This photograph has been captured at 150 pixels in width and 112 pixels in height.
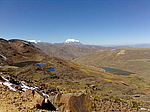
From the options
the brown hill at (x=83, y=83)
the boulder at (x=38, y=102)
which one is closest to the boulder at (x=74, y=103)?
the boulder at (x=38, y=102)

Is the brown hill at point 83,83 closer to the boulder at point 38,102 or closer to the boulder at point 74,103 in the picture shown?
the boulder at point 74,103

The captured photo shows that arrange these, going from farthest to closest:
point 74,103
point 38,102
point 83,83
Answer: point 83,83, point 74,103, point 38,102

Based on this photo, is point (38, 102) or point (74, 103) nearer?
point (38, 102)

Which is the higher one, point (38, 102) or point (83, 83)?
point (38, 102)

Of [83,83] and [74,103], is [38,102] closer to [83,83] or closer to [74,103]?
[74,103]

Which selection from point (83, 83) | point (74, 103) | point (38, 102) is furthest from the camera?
point (83, 83)

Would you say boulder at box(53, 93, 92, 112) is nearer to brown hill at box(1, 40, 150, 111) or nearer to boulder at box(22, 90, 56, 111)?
boulder at box(22, 90, 56, 111)

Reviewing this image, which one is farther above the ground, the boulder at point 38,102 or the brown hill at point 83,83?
the boulder at point 38,102

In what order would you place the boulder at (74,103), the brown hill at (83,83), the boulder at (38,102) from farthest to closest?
the brown hill at (83,83)
the boulder at (74,103)
the boulder at (38,102)

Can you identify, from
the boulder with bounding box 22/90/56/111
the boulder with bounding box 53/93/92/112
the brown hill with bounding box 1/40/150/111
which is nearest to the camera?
the boulder with bounding box 22/90/56/111

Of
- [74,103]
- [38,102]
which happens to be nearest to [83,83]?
[74,103]

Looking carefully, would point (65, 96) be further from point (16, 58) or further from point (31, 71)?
point (16, 58)

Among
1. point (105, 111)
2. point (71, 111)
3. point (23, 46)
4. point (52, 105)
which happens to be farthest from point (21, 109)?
point (23, 46)

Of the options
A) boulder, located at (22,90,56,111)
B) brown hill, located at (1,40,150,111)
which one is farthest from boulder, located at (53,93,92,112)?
brown hill, located at (1,40,150,111)
